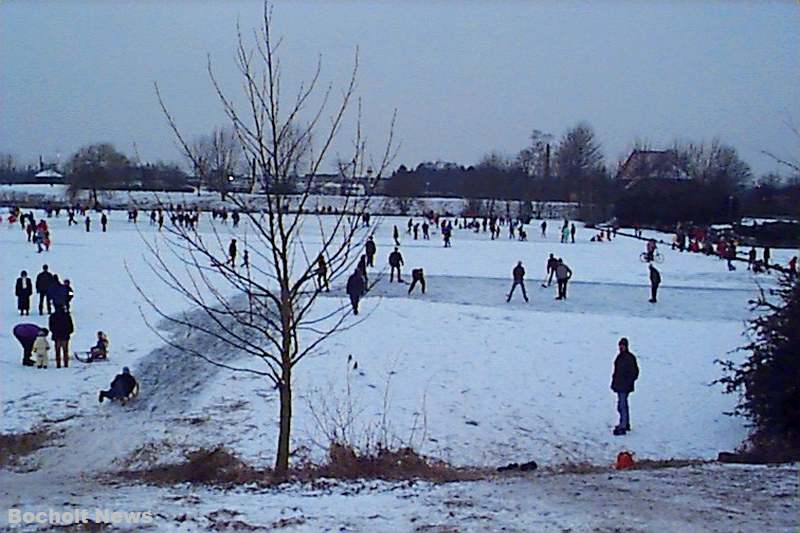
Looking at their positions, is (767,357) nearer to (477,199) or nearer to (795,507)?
(795,507)

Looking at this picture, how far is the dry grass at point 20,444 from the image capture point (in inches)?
407

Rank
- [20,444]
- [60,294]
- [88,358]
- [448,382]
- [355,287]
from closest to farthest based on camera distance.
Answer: [20,444]
[448,382]
[88,358]
[60,294]
[355,287]

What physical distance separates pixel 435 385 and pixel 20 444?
6215 mm

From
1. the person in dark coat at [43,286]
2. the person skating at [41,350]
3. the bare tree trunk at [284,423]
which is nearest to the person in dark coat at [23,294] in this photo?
the person in dark coat at [43,286]

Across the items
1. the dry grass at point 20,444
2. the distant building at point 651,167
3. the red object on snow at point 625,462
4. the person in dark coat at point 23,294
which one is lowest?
the dry grass at point 20,444

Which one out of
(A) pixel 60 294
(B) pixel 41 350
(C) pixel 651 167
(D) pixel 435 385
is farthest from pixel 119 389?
(C) pixel 651 167

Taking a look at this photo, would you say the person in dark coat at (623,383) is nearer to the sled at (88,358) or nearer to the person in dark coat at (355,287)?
the person in dark coat at (355,287)

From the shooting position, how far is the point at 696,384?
48.1 feet

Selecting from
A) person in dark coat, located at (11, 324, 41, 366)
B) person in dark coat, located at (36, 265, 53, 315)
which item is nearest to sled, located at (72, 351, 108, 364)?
person in dark coat, located at (11, 324, 41, 366)

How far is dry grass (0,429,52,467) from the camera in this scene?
33.9 ft

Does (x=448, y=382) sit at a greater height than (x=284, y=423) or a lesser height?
lesser

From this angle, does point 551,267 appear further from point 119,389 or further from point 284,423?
point 284,423

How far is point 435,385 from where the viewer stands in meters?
13.9

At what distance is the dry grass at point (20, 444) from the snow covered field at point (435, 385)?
0.24 m
